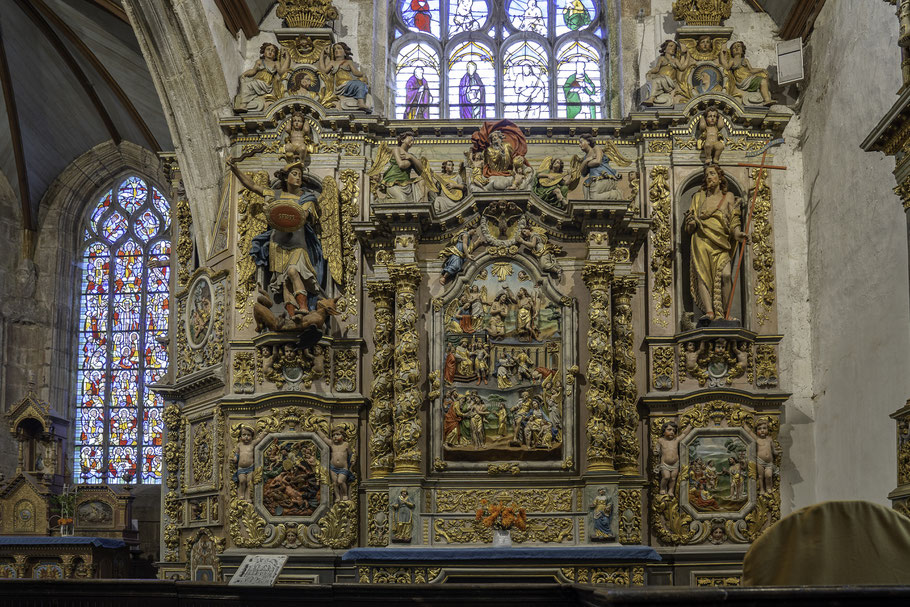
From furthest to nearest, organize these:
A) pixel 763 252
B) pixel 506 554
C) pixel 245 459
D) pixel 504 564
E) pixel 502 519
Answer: pixel 763 252, pixel 245 459, pixel 502 519, pixel 504 564, pixel 506 554

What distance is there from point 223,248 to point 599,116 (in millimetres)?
5162

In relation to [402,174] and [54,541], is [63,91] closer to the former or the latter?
[54,541]

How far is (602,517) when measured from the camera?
11.9m

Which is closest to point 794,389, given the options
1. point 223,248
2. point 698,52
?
point 698,52

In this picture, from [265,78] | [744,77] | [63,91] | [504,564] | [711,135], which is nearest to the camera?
[504,564]

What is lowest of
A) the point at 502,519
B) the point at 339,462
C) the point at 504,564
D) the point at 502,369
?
the point at 504,564

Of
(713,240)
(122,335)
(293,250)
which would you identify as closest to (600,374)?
(713,240)

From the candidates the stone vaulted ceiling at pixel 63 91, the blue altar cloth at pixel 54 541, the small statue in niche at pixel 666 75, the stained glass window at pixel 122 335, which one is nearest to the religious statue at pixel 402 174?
the small statue in niche at pixel 666 75

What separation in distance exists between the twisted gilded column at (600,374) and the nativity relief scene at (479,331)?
2 cm

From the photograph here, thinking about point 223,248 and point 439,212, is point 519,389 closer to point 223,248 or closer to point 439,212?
point 439,212

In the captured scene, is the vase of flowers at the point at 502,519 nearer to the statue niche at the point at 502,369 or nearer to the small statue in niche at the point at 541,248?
the statue niche at the point at 502,369

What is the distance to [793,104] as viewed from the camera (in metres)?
14.1

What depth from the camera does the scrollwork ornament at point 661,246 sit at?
43.2ft

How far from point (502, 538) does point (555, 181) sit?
410 centimetres
